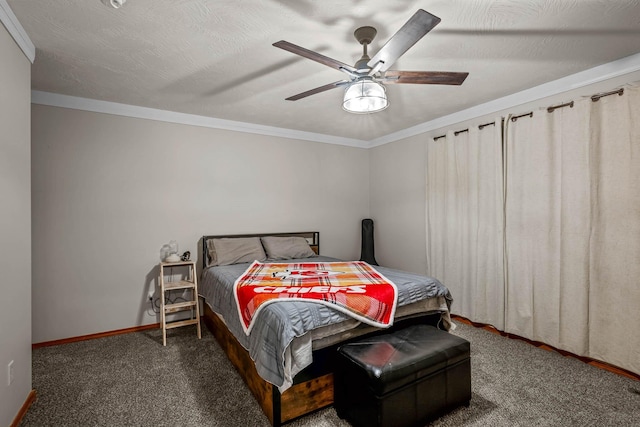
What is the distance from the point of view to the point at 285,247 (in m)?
4.01

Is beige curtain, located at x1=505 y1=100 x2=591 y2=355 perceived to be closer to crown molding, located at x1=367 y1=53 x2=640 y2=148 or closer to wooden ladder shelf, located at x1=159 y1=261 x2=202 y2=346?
crown molding, located at x1=367 y1=53 x2=640 y2=148

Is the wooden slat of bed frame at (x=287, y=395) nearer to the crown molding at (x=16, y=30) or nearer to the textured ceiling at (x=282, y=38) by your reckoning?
the textured ceiling at (x=282, y=38)

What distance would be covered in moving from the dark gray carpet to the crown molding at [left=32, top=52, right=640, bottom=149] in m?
2.42

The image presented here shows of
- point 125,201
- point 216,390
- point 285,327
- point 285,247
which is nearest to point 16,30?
point 125,201

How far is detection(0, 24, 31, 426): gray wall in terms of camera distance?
180cm

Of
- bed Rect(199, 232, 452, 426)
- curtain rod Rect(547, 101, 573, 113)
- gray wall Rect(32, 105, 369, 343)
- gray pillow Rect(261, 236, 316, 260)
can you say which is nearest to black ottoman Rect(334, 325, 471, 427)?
bed Rect(199, 232, 452, 426)

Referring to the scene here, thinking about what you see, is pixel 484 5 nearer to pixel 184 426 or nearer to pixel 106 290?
pixel 184 426

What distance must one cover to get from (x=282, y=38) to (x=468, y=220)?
2.84 metres

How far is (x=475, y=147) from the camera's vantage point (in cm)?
358

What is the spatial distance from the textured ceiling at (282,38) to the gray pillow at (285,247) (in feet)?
5.50

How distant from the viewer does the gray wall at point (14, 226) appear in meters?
1.80

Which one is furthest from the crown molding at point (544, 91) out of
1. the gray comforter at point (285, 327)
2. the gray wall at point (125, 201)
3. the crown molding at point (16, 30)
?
the crown molding at point (16, 30)

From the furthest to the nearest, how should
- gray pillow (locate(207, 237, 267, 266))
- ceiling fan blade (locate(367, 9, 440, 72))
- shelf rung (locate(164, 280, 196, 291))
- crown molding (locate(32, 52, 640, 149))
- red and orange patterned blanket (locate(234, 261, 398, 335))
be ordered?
gray pillow (locate(207, 237, 267, 266)) → shelf rung (locate(164, 280, 196, 291)) → crown molding (locate(32, 52, 640, 149)) → red and orange patterned blanket (locate(234, 261, 398, 335)) → ceiling fan blade (locate(367, 9, 440, 72))

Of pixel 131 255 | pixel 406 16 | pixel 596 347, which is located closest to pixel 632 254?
pixel 596 347
